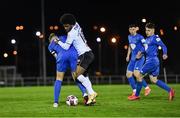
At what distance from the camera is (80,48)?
1474 centimetres

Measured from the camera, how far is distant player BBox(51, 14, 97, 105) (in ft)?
47.0

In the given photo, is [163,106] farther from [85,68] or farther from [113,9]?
[113,9]

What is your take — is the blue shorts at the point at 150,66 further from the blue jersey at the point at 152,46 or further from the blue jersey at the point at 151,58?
the blue jersey at the point at 152,46

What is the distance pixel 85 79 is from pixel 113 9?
4281 cm

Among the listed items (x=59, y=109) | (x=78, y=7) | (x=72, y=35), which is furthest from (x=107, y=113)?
(x=78, y=7)

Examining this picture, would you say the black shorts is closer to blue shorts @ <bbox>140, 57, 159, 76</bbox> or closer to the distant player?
the distant player

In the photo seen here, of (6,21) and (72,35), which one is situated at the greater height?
(6,21)

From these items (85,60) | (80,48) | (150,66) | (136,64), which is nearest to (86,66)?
(85,60)

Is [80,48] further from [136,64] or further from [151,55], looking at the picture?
[136,64]

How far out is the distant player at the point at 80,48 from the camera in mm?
14328

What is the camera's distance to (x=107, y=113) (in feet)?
41.4

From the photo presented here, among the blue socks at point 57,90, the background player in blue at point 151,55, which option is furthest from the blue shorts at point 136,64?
the blue socks at point 57,90

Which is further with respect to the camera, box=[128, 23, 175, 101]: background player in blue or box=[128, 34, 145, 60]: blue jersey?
box=[128, 34, 145, 60]: blue jersey

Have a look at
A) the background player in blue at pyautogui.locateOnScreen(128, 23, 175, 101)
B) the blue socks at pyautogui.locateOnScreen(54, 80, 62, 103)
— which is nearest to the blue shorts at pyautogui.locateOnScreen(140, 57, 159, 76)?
the background player in blue at pyautogui.locateOnScreen(128, 23, 175, 101)
